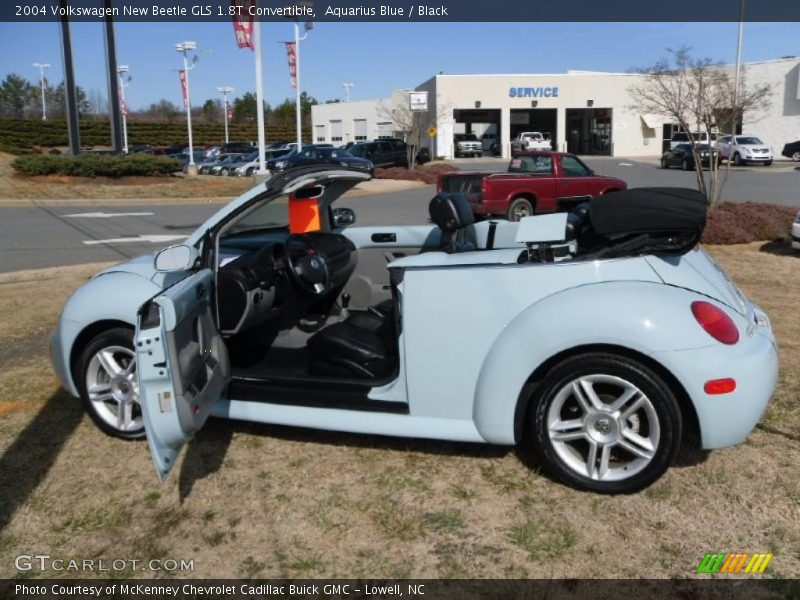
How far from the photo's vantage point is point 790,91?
48.6 meters

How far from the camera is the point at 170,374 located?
2973mm

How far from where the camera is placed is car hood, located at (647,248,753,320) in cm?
333

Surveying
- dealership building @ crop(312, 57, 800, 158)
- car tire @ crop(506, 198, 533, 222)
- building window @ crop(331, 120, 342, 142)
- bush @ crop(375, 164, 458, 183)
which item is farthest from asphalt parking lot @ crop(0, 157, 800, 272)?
building window @ crop(331, 120, 342, 142)

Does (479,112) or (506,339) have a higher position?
(479,112)

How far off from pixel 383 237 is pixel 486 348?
191 cm

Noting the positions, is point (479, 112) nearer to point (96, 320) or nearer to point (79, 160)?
point (79, 160)

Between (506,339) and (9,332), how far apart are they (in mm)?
5181

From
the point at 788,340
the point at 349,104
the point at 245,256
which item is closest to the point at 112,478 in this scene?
the point at 245,256

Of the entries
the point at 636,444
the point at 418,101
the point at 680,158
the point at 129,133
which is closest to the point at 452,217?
the point at 636,444

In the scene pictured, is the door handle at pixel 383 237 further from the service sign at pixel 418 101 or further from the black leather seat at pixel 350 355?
the service sign at pixel 418 101

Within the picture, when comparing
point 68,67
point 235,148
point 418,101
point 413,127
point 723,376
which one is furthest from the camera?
point 235,148

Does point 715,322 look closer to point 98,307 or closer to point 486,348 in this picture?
point 486,348

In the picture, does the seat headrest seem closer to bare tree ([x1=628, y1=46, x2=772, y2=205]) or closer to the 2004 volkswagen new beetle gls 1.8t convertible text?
the 2004 volkswagen new beetle gls 1.8t convertible text

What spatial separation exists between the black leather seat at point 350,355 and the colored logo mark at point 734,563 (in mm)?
1672
